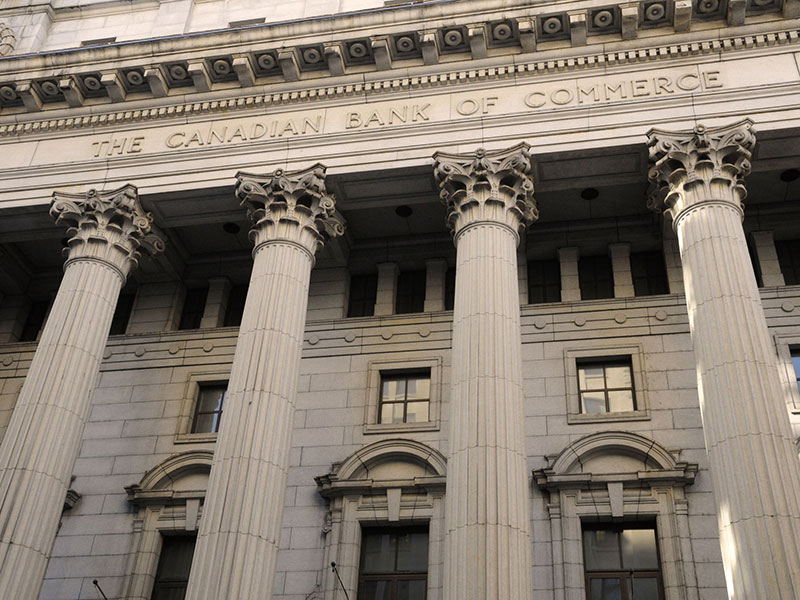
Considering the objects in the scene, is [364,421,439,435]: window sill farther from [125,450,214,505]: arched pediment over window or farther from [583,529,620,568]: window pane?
[583,529,620,568]: window pane

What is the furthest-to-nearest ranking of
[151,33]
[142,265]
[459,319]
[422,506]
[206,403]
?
[151,33], [142,265], [206,403], [422,506], [459,319]

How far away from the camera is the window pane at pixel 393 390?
24.8 meters

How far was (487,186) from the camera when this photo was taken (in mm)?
22000

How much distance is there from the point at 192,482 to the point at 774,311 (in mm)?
16154

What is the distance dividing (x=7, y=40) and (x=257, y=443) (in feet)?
65.0

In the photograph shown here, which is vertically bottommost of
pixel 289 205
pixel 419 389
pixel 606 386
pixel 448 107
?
pixel 606 386

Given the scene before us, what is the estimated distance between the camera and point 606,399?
23.5 m

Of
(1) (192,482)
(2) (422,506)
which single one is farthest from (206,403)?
(2) (422,506)

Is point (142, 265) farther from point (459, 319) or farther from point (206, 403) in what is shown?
point (459, 319)

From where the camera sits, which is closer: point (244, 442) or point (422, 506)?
point (244, 442)

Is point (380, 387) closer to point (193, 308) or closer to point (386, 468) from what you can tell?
point (386, 468)

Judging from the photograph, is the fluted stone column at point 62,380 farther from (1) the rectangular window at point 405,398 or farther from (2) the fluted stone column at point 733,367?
(2) the fluted stone column at point 733,367

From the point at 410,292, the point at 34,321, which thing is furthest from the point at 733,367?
the point at 34,321

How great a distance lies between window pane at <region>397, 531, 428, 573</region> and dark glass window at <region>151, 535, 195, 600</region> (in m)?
5.47
